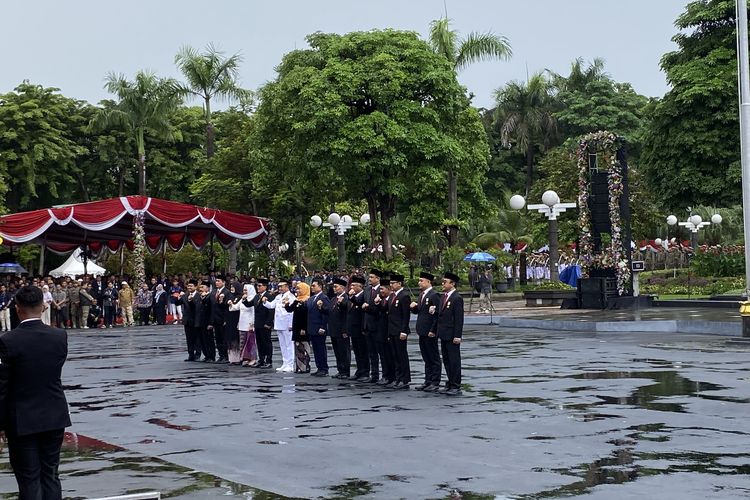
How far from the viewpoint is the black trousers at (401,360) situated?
60.3 feet

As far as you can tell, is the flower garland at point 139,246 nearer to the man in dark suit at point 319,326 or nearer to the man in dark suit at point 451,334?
the man in dark suit at point 319,326

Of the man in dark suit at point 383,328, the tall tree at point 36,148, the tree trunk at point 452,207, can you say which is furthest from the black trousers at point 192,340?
the tall tree at point 36,148

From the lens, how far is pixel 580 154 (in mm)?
39812

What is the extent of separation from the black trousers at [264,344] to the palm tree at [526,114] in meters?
56.4

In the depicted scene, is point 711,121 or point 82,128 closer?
point 711,121

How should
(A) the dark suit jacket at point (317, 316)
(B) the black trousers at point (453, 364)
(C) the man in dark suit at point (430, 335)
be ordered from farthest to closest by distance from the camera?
(A) the dark suit jacket at point (317, 316), (C) the man in dark suit at point (430, 335), (B) the black trousers at point (453, 364)

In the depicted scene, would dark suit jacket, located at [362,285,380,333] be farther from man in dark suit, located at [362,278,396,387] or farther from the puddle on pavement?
the puddle on pavement

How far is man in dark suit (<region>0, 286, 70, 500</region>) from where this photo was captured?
809 centimetres

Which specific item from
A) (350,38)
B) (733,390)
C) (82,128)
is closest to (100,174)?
(82,128)

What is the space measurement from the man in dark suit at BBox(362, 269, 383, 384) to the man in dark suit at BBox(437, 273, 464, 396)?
211cm

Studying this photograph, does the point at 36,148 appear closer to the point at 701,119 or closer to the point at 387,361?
the point at 701,119

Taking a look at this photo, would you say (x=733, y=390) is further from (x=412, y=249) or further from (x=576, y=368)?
(x=412, y=249)

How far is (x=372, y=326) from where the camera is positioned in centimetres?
1936

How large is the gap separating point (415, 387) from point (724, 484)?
29.7ft
